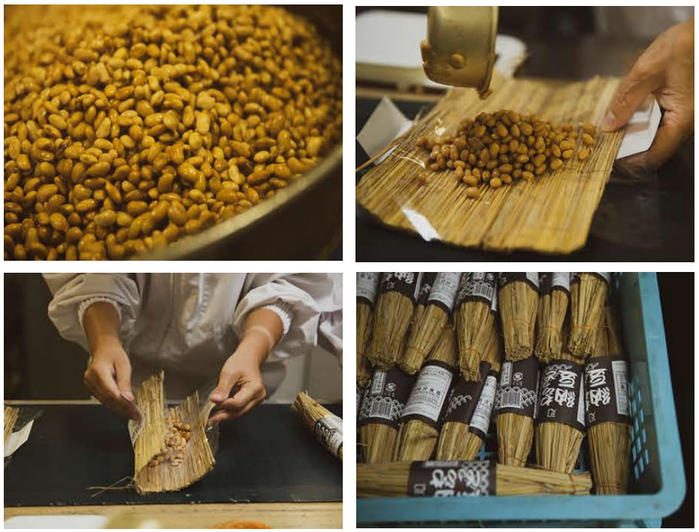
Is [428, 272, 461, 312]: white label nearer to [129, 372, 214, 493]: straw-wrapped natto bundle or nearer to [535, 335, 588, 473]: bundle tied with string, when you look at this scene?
[535, 335, 588, 473]: bundle tied with string

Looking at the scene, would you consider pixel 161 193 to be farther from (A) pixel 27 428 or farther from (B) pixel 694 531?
(B) pixel 694 531

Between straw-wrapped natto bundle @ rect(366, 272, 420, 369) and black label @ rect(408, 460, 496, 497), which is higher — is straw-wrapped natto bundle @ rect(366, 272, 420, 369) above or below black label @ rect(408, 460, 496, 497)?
above

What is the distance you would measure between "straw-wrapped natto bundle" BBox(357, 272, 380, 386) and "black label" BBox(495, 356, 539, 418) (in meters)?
0.22

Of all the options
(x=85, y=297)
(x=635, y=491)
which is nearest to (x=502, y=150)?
(x=635, y=491)

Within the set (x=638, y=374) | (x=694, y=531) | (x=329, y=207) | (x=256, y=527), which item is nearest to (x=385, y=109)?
(x=329, y=207)

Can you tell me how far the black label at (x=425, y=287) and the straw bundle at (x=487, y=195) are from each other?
9 cm

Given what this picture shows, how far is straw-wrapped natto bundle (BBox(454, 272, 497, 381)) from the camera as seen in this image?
1141mm

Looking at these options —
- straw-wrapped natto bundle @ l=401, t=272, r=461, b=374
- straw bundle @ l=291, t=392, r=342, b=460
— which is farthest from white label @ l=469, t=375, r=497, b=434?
straw bundle @ l=291, t=392, r=342, b=460

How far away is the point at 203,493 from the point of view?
1.11 m

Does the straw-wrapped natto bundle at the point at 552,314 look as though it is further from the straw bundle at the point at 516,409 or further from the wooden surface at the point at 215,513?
the wooden surface at the point at 215,513

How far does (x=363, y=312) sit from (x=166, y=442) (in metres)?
0.37

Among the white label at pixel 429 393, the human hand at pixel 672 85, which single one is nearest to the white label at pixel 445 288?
the white label at pixel 429 393

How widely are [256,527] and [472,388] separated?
41cm

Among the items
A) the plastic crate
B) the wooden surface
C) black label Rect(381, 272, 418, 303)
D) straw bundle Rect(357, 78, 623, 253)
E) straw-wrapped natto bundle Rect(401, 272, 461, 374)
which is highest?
straw bundle Rect(357, 78, 623, 253)
